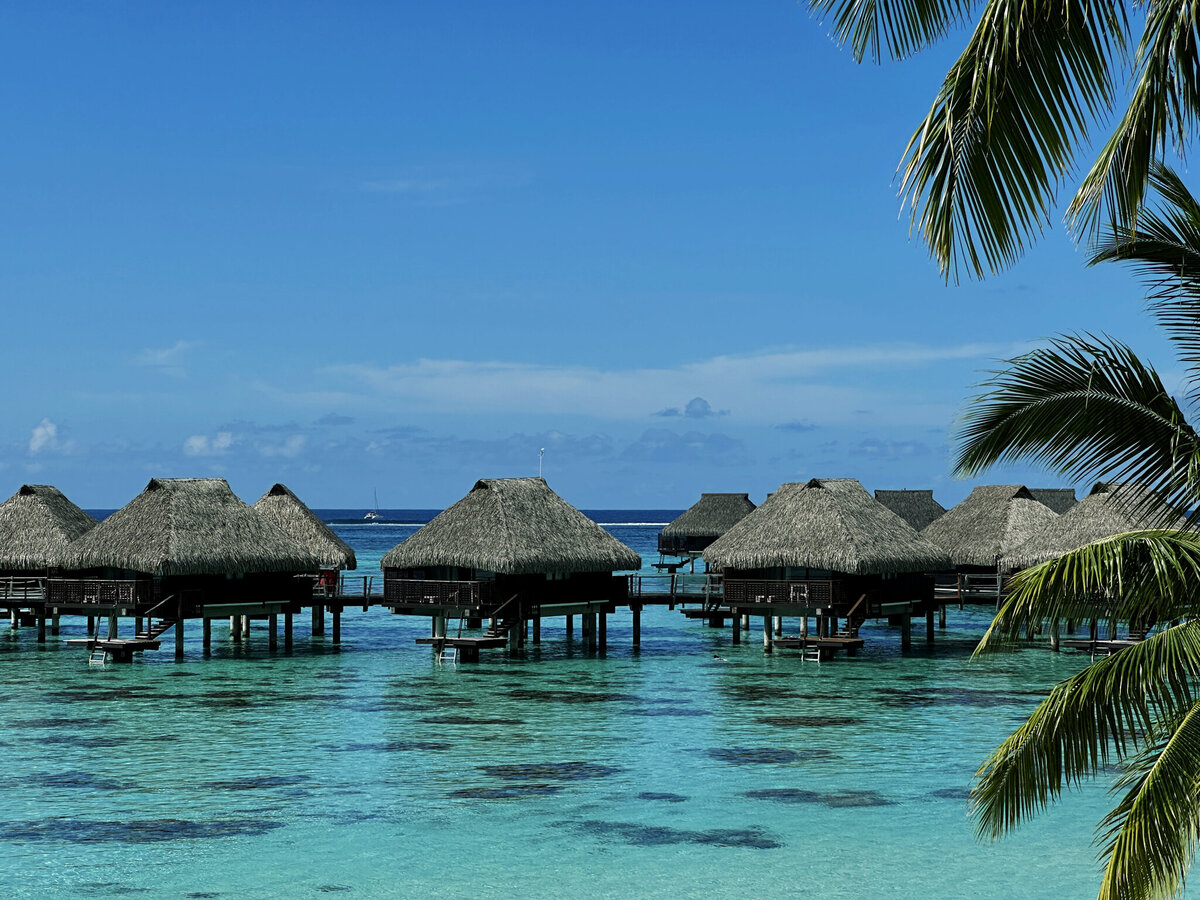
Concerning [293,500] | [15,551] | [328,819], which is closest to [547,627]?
[293,500]

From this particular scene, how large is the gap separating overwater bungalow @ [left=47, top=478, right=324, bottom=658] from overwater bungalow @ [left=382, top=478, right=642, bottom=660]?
3.20 meters

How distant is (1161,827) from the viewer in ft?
25.4

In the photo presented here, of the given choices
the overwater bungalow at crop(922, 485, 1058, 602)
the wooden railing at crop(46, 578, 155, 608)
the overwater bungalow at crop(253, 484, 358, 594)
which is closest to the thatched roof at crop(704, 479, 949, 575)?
the overwater bungalow at crop(922, 485, 1058, 602)

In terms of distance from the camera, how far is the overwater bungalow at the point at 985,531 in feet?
170

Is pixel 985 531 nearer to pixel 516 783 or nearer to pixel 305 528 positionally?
pixel 305 528

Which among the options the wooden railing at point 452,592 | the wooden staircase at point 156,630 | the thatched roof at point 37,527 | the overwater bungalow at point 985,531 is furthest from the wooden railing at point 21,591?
the overwater bungalow at point 985,531

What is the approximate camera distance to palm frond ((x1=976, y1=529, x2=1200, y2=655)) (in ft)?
27.1

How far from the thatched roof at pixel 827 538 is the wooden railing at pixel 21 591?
63.7ft

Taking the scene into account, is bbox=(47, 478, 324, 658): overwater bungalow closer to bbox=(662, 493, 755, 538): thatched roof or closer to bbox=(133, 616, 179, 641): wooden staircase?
bbox=(133, 616, 179, 641): wooden staircase

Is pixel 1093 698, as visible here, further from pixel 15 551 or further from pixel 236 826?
pixel 15 551

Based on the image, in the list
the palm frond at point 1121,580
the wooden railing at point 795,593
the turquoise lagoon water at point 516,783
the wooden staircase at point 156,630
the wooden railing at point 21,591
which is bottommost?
the turquoise lagoon water at point 516,783

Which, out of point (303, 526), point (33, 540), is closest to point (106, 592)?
point (33, 540)

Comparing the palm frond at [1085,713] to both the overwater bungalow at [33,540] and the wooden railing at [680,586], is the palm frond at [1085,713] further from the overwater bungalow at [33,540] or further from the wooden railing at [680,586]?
the overwater bungalow at [33,540]

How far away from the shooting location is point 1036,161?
23.5 feet
